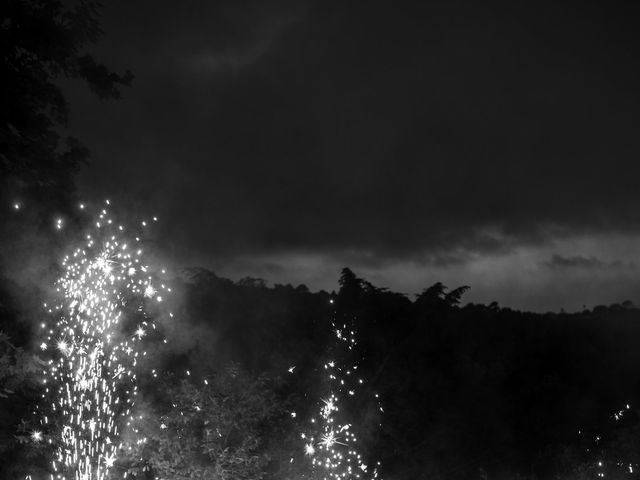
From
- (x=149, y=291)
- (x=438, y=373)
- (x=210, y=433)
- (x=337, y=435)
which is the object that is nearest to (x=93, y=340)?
(x=149, y=291)

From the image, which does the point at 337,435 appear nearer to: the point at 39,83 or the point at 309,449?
the point at 309,449

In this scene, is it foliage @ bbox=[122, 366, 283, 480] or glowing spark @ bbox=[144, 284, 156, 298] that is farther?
glowing spark @ bbox=[144, 284, 156, 298]

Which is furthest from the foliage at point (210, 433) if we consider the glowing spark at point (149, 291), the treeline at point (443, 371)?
the treeline at point (443, 371)

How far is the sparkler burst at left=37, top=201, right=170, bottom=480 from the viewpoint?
13.0 metres

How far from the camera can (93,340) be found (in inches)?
541

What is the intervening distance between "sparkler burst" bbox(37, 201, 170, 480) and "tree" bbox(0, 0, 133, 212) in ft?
6.70

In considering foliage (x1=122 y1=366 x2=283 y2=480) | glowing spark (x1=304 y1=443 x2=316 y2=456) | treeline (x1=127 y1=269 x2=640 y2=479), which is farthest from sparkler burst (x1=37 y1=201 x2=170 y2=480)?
treeline (x1=127 y1=269 x2=640 y2=479)

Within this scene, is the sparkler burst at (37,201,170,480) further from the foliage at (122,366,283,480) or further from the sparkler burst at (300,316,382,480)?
the sparkler burst at (300,316,382,480)

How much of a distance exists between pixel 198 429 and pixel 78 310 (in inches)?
125

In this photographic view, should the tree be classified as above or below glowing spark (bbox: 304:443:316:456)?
above

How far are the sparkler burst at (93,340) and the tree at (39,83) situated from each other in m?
2.04

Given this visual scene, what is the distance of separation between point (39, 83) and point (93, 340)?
17.8 feet

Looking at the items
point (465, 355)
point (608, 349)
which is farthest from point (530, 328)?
point (465, 355)

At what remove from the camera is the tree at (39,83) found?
10.0 metres
